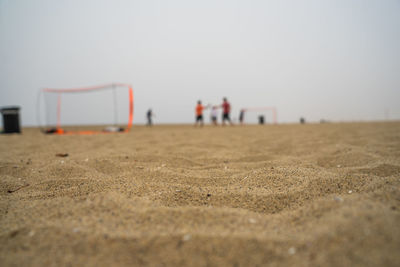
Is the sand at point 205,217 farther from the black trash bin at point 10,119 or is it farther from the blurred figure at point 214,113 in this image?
the blurred figure at point 214,113

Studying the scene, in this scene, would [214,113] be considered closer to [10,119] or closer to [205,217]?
[10,119]

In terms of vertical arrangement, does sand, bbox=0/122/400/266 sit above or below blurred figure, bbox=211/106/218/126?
below

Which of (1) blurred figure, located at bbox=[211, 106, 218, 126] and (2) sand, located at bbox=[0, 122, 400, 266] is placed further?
(1) blurred figure, located at bbox=[211, 106, 218, 126]

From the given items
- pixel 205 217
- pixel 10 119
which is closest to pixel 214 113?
pixel 10 119

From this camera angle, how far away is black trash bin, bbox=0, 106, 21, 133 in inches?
271

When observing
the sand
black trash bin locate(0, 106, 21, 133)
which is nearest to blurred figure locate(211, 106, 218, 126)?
black trash bin locate(0, 106, 21, 133)

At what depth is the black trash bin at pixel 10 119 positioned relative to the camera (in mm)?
6879

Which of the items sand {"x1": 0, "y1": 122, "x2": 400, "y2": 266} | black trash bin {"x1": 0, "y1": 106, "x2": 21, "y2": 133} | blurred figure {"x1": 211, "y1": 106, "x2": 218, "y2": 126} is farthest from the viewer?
blurred figure {"x1": 211, "y1": 106, "x2": 218, "y2": 126}

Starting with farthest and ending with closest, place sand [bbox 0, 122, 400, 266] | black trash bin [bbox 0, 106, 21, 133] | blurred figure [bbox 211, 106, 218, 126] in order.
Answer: blurred figure [bbox 211, 106, 218, 126]
black trash bin [bbox 0, 106, 21, 133]
sand [bbox 0, 122, 400, 266]

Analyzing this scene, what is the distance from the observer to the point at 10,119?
6902 mm

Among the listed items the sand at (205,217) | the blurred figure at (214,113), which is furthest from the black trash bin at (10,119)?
the blurred figure at (214,113)

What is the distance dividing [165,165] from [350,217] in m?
1.52

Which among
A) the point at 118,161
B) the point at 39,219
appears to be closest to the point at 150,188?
the point at 39,219

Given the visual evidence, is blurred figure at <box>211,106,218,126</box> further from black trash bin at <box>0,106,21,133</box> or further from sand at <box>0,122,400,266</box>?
sand at <box>0,122,400,266</box>
